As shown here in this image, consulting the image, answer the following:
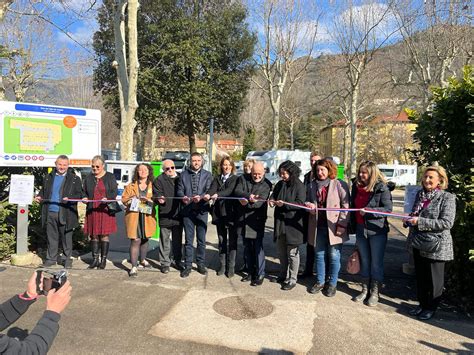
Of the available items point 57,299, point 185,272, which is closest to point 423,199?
point 185,272

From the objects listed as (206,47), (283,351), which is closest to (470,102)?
(283,351)

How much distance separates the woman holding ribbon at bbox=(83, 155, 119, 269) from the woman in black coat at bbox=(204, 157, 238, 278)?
1.65 m

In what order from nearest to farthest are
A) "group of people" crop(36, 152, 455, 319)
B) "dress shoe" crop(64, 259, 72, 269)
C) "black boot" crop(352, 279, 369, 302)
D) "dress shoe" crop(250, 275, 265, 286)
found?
"group of people" crop(36, 152, 455, 319)
"black boot" crop(352, 279, 369, 302)
"dress shoe" crop(250, 275, 265, 286)
"dress shoe" crop(64, 259, 72, 269)

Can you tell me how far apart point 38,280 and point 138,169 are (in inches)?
151

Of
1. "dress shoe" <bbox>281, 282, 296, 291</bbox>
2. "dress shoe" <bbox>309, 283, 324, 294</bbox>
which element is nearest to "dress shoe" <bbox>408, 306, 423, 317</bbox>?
"dress shoe" <bbox>309, 283, 324, 294</bbox>

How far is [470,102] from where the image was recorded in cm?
490

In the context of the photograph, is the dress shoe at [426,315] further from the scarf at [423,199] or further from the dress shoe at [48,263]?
the dress shoe at [48,263]

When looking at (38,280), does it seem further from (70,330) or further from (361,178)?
(361,178)

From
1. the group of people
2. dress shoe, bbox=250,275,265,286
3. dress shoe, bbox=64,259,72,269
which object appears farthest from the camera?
dress shoe, bbox=64,259,72,269

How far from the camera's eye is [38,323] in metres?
2.08

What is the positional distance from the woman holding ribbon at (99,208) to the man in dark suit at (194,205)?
3.80 ft

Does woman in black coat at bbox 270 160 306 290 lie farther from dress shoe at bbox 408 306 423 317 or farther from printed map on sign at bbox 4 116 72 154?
printed map on sign at bbox 4 116 72 154

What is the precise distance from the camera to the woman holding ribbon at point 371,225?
4770 mm

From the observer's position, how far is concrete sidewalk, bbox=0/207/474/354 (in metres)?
3.69
